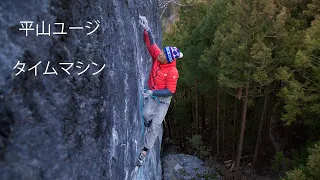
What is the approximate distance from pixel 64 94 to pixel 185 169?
473 inches

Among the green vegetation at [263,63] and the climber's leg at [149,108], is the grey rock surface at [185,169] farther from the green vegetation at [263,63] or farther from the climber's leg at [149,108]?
the climber's leg at [149,108]

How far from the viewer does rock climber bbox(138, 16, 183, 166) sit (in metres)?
6.17

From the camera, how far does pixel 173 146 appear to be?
2086cm

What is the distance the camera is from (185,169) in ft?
46.9

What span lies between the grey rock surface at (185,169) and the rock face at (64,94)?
9.26m

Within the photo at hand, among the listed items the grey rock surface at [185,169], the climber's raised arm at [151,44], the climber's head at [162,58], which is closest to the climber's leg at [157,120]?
the climber's head at [162,58]

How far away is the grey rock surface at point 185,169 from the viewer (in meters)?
13.7

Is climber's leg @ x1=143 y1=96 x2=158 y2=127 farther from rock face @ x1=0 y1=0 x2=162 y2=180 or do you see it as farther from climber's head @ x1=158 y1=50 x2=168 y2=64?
rock face @ x1=0 y1=0 x2=162 y2=180

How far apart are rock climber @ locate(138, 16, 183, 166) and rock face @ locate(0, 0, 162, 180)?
1.33 metres

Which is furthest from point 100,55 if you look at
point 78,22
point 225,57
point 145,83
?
point 225,57

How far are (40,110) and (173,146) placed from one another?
1854 cm

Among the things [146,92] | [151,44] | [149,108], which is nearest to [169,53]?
[151,44]

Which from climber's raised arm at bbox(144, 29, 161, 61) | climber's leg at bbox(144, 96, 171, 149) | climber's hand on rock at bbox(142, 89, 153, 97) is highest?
climber's raised arm at bbox(144, 29, 161, 61)

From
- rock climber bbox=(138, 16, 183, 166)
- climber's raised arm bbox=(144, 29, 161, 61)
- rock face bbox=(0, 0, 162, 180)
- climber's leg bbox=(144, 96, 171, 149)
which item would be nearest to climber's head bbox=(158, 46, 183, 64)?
rock climber bbox=(138, 16, 183, 166)
